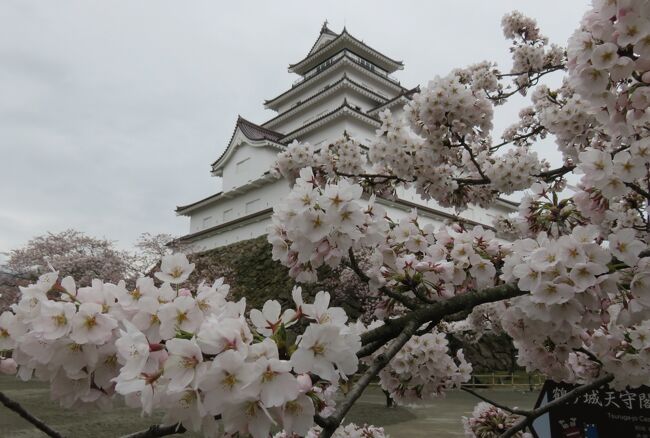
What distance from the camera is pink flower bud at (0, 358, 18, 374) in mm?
1357

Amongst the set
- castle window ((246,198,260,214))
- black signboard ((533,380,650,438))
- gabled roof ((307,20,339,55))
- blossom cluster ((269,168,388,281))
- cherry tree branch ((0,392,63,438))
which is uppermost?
gabled roof ((307,20,339,55))

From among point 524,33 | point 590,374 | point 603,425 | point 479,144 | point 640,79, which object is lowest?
point 603,425

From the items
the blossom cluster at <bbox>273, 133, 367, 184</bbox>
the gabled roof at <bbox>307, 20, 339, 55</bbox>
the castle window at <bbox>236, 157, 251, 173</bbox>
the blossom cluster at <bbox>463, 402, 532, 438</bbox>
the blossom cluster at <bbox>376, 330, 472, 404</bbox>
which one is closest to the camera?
the blossom cluster at <bbox>376, 330, 472, 404</bbox>

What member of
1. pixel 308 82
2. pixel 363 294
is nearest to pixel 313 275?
pixel 363 294

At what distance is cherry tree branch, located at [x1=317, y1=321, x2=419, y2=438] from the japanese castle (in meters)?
21.2

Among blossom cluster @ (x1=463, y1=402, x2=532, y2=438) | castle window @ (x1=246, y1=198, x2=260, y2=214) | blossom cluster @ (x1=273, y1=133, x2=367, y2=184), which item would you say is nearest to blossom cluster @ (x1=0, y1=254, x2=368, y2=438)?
blossom cluster @ (x1=463, y1=402, x2=532, y2=438)

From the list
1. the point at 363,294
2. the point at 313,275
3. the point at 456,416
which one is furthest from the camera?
the point at 363,294

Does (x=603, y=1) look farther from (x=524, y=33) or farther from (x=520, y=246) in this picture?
(x=524, y=33)

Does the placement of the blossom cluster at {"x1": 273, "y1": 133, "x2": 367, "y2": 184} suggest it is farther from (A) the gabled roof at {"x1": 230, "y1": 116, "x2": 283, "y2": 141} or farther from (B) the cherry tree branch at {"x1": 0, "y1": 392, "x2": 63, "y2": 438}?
(A) the gabled roof at {"x1": 230, "y1": 116, "x2": 283, "y2": 141}

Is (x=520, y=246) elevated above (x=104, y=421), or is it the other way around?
(x=520, y=246)

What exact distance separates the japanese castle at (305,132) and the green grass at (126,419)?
12553mm

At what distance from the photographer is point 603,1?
5.43ft

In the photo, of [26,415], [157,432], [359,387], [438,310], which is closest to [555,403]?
[438,310]

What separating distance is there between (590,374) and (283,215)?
7.61ft
